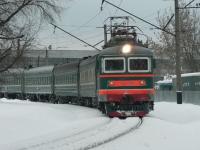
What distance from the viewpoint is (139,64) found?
88.2 feet

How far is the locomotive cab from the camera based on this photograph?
86.3ft

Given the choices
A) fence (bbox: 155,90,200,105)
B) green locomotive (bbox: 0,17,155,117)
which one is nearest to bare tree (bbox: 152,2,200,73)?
fence (bbox: 155,90,200,105)

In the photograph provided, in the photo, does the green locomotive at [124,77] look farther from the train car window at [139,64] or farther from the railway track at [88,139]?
the railway track at [88,139]

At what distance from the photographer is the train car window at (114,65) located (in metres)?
26.6

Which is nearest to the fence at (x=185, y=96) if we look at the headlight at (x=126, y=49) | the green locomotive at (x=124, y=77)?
the green locomotive at (x=124, y=77)

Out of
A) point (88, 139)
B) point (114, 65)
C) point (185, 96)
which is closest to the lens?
point (88, 139)

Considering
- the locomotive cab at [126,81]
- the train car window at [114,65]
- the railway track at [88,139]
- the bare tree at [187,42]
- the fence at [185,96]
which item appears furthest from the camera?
the bare tree at [187,42]

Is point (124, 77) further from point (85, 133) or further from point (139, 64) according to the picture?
point (85, 133)

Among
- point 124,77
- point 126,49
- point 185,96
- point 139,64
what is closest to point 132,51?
point 126,49

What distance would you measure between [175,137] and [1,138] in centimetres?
505

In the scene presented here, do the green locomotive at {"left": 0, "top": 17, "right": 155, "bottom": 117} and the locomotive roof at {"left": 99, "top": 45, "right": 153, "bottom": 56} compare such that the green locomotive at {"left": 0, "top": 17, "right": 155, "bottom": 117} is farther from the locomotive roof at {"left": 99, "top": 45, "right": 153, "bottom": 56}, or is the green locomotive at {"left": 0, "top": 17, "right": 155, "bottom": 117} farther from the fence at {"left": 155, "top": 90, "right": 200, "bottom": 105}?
the fence at {"left": 155, "top": 90, "right": 200, "bottom": 105}

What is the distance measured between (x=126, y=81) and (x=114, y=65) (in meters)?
0.92

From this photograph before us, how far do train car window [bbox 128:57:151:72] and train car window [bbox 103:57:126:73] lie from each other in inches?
14.1

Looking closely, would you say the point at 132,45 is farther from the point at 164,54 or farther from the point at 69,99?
the point at 164,54
